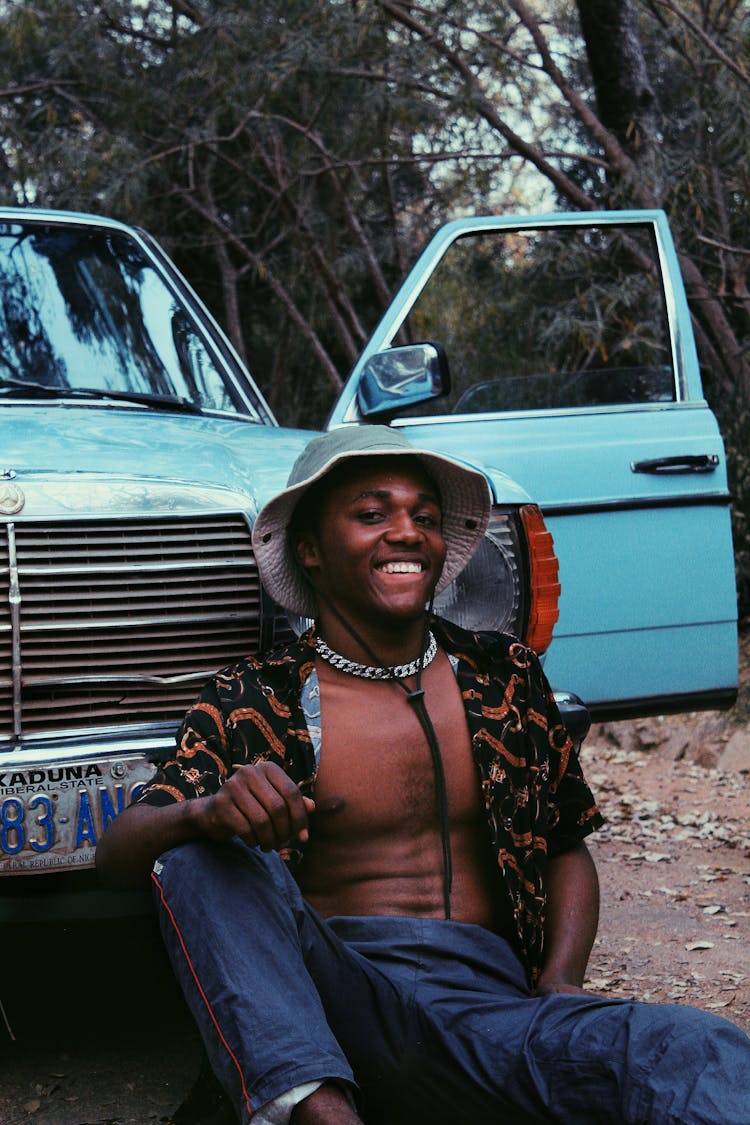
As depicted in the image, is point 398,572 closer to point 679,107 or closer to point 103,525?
point 103,525

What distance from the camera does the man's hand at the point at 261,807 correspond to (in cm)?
216

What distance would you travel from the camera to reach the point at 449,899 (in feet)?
8.38

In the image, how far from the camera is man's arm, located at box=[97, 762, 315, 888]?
7.11 feet

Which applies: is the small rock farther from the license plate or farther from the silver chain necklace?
the license plate

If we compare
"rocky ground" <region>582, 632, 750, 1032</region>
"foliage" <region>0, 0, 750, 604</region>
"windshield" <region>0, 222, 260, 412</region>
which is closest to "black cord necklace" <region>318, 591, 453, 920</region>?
"rocky ground" <region>582, 632, 750, 1032</region>

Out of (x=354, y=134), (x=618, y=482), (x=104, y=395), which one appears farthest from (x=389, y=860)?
(x=354, y=134)

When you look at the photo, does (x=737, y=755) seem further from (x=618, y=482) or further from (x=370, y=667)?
(x=370, y=667)

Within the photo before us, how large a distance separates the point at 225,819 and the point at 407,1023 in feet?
1.73

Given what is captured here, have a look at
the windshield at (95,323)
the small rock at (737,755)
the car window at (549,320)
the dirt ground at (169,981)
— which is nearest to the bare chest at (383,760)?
the dirt ground at (169,981)

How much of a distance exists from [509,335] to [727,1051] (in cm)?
857

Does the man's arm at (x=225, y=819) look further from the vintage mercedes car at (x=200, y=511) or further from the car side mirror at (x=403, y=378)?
the car side mirror at (x=403, y=378)

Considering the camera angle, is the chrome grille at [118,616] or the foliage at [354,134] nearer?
the chrome grille at [118,616]

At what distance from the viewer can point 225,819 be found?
86.4 inches

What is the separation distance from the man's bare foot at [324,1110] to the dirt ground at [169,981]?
0.77m
